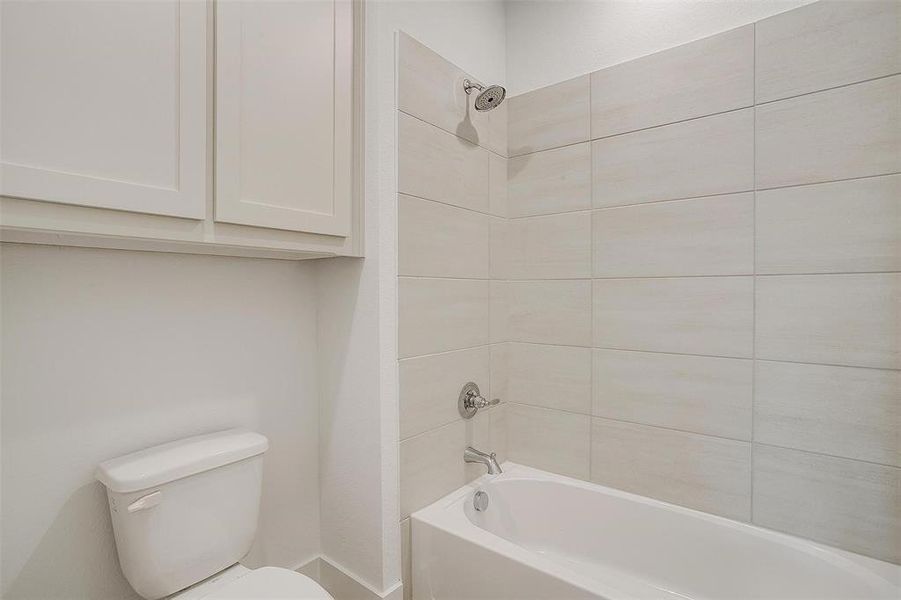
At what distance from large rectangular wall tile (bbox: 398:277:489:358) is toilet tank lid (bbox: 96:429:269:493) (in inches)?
21.0

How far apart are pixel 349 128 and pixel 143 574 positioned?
4.25ft

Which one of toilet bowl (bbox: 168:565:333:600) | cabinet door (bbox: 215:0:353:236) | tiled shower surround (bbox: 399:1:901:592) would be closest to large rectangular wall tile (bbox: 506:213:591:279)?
tiled shower surround (bbox: 399:1:901:592)

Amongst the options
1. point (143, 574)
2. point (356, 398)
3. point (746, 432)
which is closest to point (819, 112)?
point (746, 432)

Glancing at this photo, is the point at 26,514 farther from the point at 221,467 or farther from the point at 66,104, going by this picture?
the point at 66,104

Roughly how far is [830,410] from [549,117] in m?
1.38

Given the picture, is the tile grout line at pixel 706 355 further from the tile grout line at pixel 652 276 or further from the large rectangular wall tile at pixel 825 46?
the large rectangular wall tile at pixel 825 46

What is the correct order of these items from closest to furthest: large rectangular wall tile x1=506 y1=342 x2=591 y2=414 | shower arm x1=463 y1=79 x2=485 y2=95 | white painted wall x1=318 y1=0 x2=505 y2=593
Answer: white painted wall x1=318 y1=0 x2=505 y2=593
shower arm x1=463 y1=79 x2=485 y2=95
large rectangular wall tile x1=506 y1=342 x2=591 y2=414

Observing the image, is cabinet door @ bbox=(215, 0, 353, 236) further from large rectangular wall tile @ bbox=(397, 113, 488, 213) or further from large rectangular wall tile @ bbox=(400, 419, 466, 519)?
large rectangular wall tile @ bbox=(400, 419, 466, 519)

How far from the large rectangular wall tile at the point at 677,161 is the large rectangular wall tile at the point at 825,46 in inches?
5.0

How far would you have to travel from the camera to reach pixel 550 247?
1.92 m

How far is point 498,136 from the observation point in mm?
1989

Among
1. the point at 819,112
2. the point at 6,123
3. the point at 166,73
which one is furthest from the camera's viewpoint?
the point at 819,112

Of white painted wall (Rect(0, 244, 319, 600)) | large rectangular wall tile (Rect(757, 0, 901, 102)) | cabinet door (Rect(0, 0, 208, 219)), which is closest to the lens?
cabinet door (Rect(0, 0, 208, 219))

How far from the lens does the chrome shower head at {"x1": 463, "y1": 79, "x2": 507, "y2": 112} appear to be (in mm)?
1641
